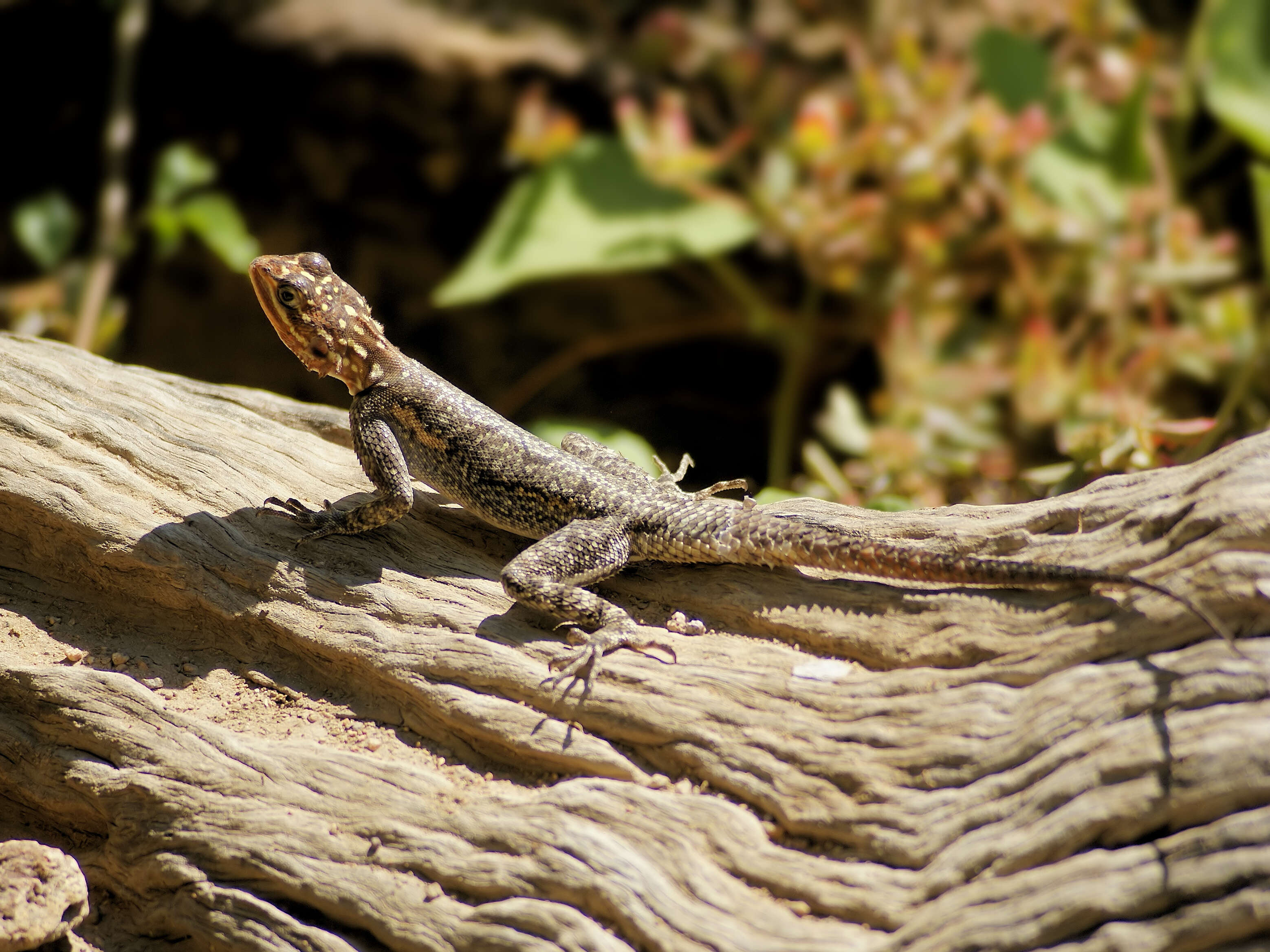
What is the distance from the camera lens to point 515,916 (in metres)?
3.17

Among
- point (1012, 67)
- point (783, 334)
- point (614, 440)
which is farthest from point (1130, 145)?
point (614, 440)

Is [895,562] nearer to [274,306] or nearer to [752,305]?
[274,306]

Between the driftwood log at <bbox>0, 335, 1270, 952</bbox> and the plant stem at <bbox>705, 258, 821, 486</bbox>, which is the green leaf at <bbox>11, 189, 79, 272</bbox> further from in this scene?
the plant stem at <bbox>705, 258, 821, 486</bbox>

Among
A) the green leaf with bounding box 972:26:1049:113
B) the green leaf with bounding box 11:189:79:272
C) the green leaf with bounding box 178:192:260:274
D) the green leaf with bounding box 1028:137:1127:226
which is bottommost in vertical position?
the green leaf with bounding box 11:189:79:272

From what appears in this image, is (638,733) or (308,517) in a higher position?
(308,517)

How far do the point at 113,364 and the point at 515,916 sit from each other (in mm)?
3507

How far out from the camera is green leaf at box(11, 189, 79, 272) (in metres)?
7.19

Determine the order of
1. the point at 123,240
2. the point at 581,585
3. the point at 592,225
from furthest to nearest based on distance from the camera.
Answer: the point at 123,240
the point at 592,225
the point at 581,585

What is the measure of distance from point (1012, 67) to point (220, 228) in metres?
5.43

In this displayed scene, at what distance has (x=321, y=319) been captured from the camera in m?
4.55

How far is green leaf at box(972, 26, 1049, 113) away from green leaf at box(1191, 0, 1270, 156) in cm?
106

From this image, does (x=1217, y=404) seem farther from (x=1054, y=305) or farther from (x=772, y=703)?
(x=772, y=703)

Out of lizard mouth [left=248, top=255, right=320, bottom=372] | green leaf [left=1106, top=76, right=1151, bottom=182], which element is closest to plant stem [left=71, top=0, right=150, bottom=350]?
lizard mouth [left=248, top=255, right=320, bottom=372]

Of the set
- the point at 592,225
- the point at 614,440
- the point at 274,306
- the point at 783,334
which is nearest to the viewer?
the point at 274,306
